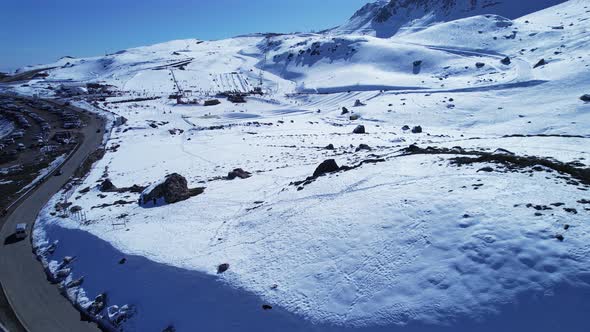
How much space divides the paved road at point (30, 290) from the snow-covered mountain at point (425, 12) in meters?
123

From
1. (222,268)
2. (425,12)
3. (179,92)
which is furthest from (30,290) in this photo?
(425,12)

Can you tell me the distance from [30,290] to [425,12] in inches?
5759

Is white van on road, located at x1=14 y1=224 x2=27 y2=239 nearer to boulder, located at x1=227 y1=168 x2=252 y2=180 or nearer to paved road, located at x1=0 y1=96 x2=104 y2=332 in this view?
paved road, located at x1=0 y1=96 x2=104 y2=332

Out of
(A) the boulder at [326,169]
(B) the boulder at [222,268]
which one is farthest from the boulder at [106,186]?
(B) the boulder at [222,268]

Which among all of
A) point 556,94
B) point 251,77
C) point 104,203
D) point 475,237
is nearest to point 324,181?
point 475,237

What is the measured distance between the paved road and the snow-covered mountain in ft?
404

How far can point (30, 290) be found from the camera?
18703mm

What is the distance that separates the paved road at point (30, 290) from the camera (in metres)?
16.2

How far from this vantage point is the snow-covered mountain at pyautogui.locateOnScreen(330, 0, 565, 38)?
368 feet

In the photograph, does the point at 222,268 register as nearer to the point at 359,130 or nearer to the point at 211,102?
the point at 359,130

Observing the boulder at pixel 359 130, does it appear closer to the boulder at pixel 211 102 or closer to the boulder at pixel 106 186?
the boulder at pixel 106 186

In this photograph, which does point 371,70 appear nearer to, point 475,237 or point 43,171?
point 43,171

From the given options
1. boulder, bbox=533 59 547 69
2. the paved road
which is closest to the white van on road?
the paved road

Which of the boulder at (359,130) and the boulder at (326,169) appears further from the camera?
the boulder at (359,130)
